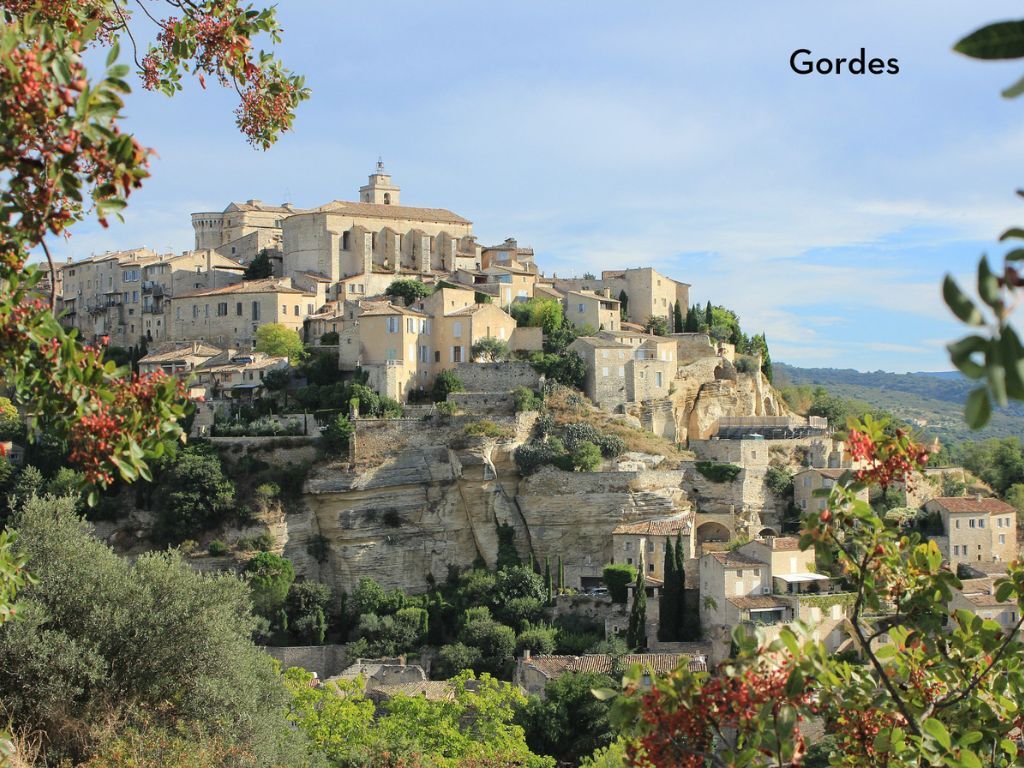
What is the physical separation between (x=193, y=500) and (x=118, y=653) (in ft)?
79.8

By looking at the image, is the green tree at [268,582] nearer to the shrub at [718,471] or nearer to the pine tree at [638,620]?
the pine tree at [638,620]

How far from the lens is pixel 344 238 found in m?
54.4

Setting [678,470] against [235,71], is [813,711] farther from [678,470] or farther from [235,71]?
[678,470]

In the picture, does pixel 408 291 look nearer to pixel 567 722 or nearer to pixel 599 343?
pixel 599 343

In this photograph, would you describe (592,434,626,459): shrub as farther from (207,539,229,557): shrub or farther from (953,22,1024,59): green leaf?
(953,22,1024,59): green leaf

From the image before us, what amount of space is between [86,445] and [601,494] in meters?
35.3

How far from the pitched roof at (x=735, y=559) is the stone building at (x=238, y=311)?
21427 millimetres

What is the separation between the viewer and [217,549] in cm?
4041

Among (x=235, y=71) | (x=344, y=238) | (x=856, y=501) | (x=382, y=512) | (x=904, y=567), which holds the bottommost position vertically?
(x=382, y=512)

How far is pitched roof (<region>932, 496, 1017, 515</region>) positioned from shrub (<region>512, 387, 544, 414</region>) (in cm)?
1391

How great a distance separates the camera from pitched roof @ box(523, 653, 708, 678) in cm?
3322

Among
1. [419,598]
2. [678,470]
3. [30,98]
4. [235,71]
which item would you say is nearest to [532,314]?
[678,470]

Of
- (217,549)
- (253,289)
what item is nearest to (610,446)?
(217,549)

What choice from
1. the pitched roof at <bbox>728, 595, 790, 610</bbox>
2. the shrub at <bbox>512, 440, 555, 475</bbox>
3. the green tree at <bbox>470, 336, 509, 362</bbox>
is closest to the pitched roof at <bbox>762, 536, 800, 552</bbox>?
the pitched roof at <bbox>728, 595, 790, 610</bbox>
